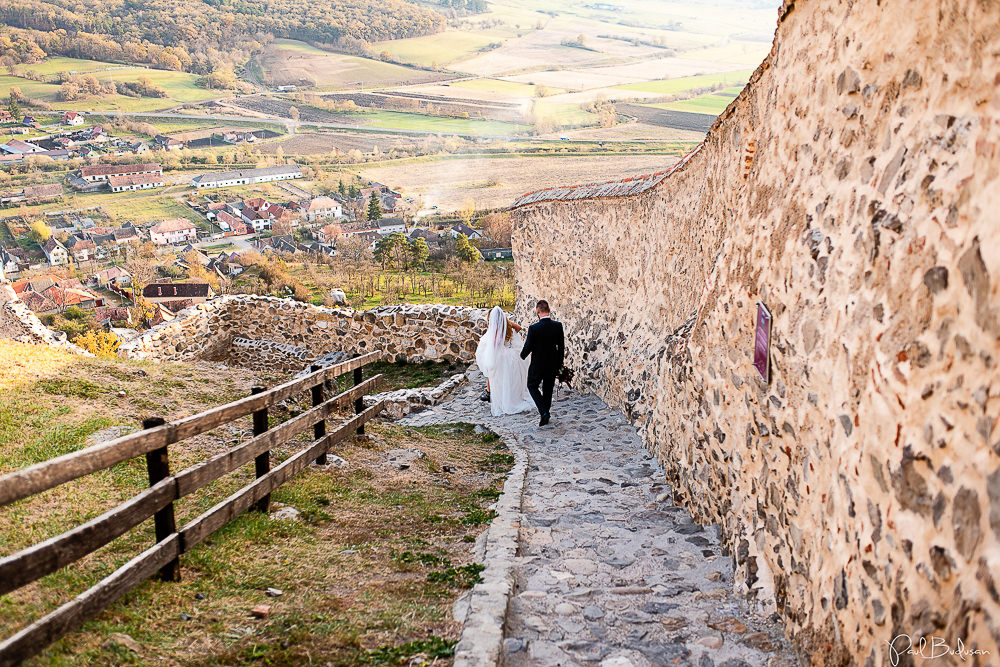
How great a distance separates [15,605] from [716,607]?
3.56 meters

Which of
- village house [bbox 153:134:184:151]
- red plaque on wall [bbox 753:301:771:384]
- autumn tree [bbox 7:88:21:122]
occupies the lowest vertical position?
red plaque on wall [bbox 753:301:771:384]

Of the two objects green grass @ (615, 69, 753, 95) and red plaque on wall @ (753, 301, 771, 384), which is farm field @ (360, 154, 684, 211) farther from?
red plaque on wall @ (753, 301, 771, 384)

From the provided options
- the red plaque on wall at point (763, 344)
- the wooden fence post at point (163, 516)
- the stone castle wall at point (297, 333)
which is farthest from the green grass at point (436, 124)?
the wooden fence post at point (163, 516)

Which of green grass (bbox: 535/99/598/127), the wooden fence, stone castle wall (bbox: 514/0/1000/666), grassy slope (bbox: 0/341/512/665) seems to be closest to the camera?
stone castle wall (bbox: 514/0/1000/666)

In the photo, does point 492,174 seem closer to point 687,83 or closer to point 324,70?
point 687,83

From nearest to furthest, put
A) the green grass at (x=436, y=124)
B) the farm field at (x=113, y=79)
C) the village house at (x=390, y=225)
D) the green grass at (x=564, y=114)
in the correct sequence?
the village house at (x=390, y=225) → the farm field at (x=113, y=79) → the green grass at (x=564, y=114) → the green grass at (x=436, y=124)

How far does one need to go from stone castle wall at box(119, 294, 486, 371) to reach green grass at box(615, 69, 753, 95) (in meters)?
70.8

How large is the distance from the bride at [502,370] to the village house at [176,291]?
31.9 metres

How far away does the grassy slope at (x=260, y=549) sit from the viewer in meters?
3.14

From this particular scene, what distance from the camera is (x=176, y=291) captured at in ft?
128

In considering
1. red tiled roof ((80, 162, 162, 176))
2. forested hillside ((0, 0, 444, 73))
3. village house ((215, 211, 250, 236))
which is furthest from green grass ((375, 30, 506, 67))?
village house ((215, 211, 250, 236))

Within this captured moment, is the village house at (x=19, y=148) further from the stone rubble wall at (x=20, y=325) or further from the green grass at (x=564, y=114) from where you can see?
the stone rubble wall at (x=20, y=325)

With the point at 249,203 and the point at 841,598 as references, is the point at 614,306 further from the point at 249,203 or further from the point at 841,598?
the point at 249,203

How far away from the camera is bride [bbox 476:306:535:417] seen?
1045 centimetres
